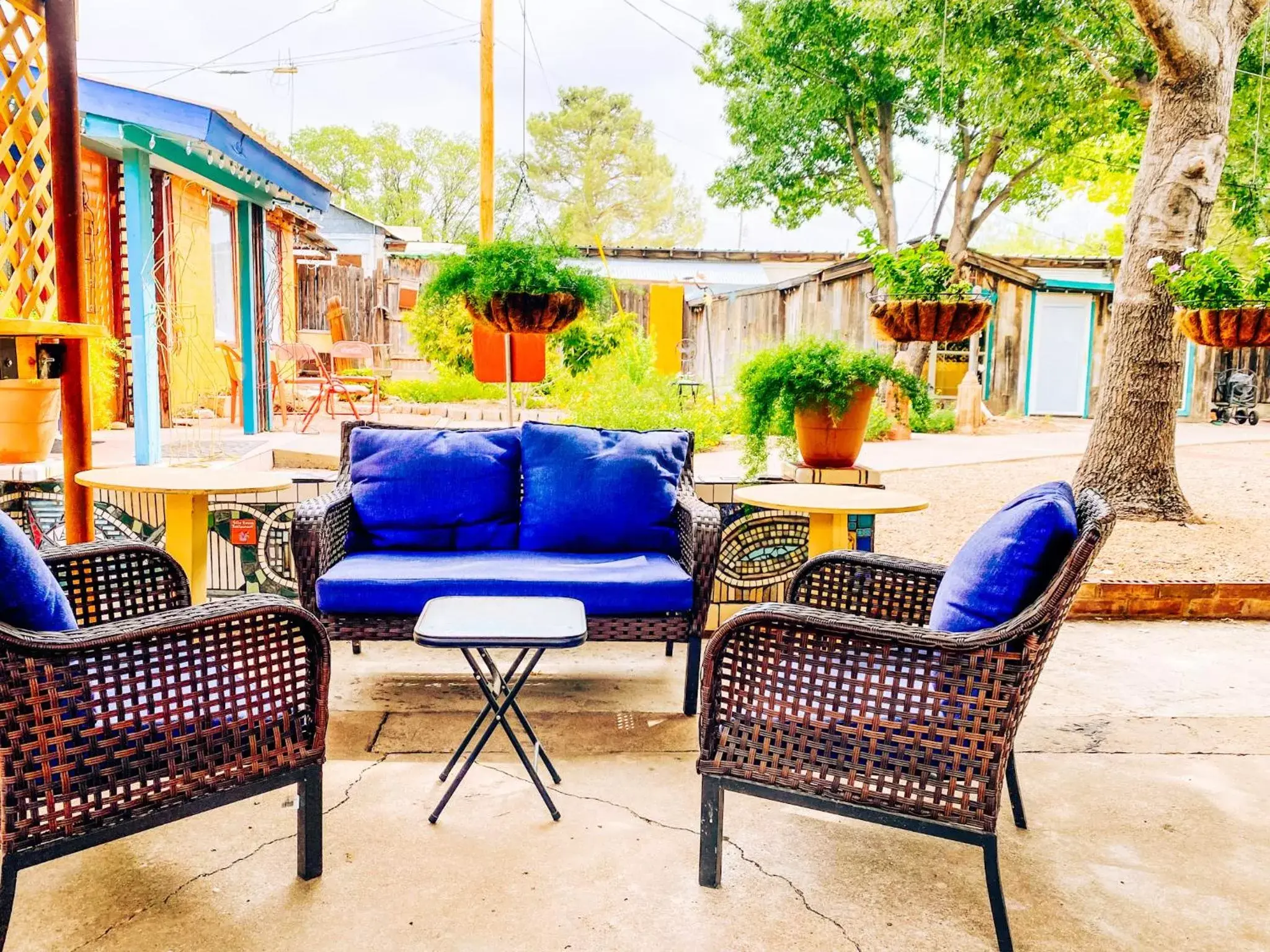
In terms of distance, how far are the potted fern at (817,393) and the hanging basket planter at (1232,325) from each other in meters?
1.29

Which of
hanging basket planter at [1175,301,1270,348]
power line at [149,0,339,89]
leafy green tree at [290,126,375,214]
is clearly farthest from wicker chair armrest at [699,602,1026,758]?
leafy green tree at [290,126,375,214]

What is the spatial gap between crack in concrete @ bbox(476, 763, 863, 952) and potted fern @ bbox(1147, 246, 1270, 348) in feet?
10.7

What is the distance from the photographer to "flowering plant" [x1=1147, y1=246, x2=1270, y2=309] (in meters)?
4.00

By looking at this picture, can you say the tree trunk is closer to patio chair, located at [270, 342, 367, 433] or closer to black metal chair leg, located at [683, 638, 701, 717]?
black metal chair leg, located at [683, 638, 701, 717]

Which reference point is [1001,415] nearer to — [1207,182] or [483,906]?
[1207,182]

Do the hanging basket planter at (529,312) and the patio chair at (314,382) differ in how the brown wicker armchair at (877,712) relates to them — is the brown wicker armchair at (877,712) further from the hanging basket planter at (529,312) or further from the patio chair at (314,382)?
the patio chair at (314,382)

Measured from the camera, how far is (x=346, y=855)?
210 centimetres

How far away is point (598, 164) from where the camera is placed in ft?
81.0

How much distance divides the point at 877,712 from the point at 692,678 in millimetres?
1145

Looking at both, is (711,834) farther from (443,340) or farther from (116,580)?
(443,340)

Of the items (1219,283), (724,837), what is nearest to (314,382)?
(1219,283)

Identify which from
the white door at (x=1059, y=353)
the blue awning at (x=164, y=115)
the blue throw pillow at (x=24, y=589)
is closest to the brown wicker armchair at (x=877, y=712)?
the blue throw pillow at (x=24, y=589)

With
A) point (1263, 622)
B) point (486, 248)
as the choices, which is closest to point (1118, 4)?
point (1263, 622)

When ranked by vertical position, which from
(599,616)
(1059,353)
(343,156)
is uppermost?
(343,156)
